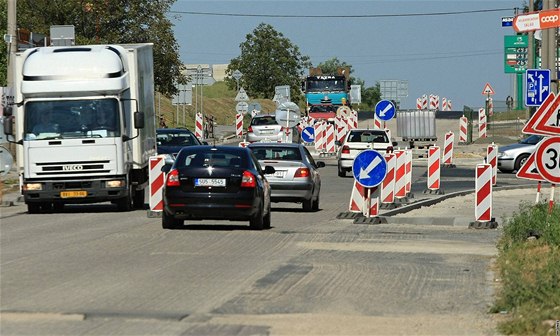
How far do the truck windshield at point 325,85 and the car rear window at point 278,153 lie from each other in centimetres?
6000

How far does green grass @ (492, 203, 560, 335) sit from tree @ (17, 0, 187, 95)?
4388 cm

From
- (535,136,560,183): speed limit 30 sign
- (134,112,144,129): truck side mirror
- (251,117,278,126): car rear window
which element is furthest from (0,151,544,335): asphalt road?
(251,117,278,126): car rear window

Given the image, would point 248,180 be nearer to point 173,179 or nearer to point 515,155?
point 173,179

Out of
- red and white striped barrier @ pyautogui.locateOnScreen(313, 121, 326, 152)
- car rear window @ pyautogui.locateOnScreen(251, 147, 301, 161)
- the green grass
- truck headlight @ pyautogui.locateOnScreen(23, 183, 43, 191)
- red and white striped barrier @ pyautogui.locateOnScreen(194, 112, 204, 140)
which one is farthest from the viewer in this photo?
red and white striped barrier @ pyautogui.locateOnScreen(194, 112, 204, 140)

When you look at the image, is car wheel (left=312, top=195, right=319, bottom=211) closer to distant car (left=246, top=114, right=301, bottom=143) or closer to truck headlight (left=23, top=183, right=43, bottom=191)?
truck headlight (left=23, top=183, right=43, bottom=191)

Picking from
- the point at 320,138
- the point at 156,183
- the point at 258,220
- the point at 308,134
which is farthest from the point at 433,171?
the point at 320,138

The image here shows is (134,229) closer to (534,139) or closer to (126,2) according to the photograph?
(534,139)

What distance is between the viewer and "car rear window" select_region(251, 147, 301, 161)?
29844 millimetres

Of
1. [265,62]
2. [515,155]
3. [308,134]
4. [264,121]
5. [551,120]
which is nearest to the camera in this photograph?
[551,120]

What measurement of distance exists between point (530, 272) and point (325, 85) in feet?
248

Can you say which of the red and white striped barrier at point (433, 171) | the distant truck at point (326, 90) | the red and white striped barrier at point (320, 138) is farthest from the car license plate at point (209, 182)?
the distant truck at point (326, 90)

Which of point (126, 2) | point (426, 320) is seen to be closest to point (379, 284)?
point (426, 320)

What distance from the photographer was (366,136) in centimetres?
4712

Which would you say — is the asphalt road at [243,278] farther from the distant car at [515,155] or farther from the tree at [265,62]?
the tree at [265,62]
